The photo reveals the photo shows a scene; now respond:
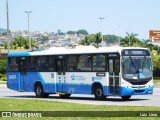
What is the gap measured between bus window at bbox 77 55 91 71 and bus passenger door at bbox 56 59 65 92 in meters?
1.43

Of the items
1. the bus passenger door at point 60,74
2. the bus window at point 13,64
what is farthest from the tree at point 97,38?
the bus passenger door at point 60,74

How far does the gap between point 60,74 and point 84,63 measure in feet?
7.62

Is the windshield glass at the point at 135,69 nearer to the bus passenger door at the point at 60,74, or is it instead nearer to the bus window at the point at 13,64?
the bus passenger door at the point at 60,74

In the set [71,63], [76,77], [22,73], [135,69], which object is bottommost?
[76,77]

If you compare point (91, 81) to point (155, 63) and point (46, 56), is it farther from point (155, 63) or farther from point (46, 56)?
point (155, 63)

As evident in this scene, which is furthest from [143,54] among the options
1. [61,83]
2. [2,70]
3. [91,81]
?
[2,70]

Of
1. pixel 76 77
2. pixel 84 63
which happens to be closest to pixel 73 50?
pixel 84 63

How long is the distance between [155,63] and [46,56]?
50818 mm

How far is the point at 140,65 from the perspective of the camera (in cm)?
2759

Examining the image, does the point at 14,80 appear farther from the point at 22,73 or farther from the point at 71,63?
the point at 71,63

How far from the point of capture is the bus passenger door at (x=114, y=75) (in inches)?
1075

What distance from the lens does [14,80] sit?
112 ft

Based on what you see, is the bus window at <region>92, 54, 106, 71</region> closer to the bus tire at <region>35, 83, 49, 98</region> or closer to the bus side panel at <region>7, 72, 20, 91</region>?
the bus tire at <region>35, 83, 49, 98</region>

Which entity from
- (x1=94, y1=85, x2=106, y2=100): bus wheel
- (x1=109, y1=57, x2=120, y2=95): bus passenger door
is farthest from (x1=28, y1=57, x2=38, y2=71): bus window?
(x1=109, y1=57, x2=120, y2=95): bus passenger door
